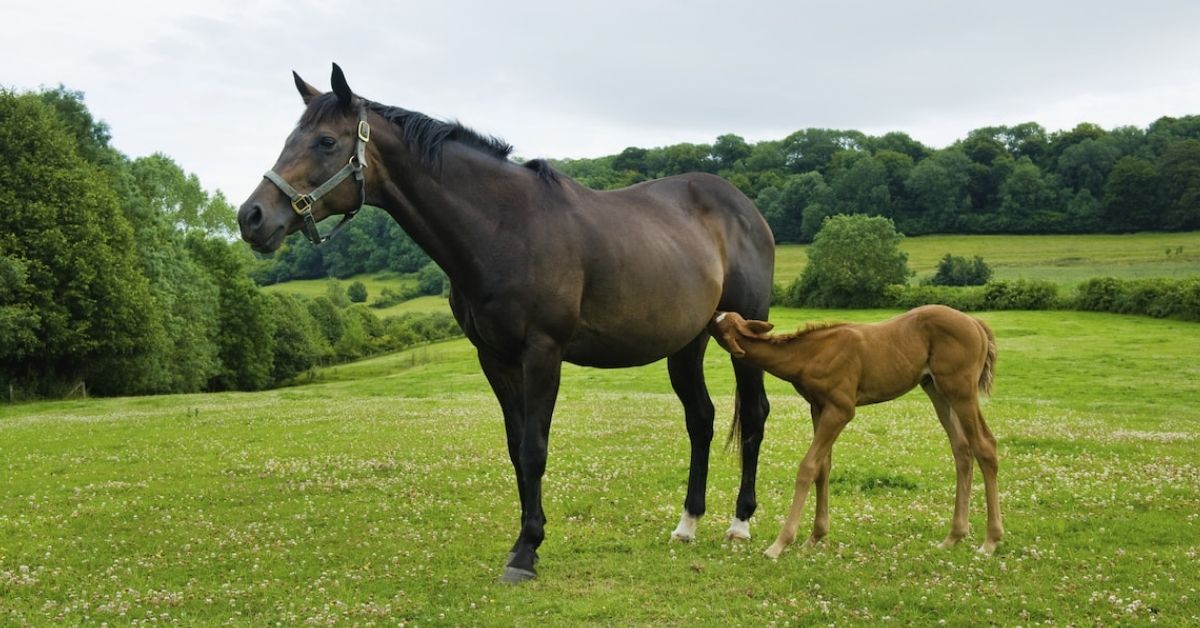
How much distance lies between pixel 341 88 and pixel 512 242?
1.82 m

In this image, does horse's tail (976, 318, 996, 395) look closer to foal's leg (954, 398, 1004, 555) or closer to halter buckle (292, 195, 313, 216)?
foal's leg (954, 398, 1004, 555)

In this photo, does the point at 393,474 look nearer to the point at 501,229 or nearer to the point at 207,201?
the point at 501,229

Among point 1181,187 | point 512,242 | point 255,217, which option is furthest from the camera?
point 1181,187

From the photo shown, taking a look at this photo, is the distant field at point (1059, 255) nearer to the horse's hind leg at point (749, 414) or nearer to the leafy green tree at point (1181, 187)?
the leafy green tree at point (1181, 187)

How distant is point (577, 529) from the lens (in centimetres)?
871

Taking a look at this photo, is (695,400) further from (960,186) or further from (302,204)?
(960,186)

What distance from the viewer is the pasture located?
20.7 ft

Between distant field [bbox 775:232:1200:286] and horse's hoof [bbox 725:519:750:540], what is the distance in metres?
63.0

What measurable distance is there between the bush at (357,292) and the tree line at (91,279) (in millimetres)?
42201

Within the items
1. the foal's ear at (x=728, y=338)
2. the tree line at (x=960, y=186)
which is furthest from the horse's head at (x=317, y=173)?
the tree line at (x=960, y=186)

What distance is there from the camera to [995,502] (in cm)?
765

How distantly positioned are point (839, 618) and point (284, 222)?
5.08m

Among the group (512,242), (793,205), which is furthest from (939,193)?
(512,242)

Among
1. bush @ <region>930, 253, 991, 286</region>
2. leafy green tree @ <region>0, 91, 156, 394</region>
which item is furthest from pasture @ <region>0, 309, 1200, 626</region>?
bush @ <region>930, 253, 991, 286</region>
